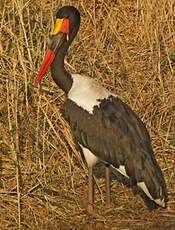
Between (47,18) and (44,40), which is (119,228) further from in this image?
(47,18)

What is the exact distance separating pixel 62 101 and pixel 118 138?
41.1 inches

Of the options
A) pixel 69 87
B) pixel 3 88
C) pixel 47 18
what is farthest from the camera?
pixel 47 18

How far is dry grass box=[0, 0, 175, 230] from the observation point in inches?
179

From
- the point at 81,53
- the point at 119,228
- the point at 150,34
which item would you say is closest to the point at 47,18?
the point at 81,53

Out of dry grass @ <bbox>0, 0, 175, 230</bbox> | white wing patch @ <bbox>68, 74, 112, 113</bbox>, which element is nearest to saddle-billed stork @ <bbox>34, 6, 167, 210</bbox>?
white wing patch @ <bbox>68, 74, 112, 113</bbox>

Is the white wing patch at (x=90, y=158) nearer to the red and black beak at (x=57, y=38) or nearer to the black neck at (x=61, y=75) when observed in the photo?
the black neck at (x=61, y=75)

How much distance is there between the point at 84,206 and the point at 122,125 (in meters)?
0.63

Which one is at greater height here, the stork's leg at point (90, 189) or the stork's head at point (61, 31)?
the stork's head at point (61, 31)

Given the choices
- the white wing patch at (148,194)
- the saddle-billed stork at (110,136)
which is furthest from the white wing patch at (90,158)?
the white wing patch at (148,194)

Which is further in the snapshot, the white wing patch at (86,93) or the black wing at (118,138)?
the white wing patch at (86,93)

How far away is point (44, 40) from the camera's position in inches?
231

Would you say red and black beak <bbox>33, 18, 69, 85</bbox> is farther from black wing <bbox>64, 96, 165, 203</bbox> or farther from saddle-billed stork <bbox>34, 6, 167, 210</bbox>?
black wing <bbox>64, 96, 165, 203</bbox>

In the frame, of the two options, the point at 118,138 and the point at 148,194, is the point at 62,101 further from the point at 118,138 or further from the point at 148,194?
the point at 148,194

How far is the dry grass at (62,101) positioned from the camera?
4.54m
